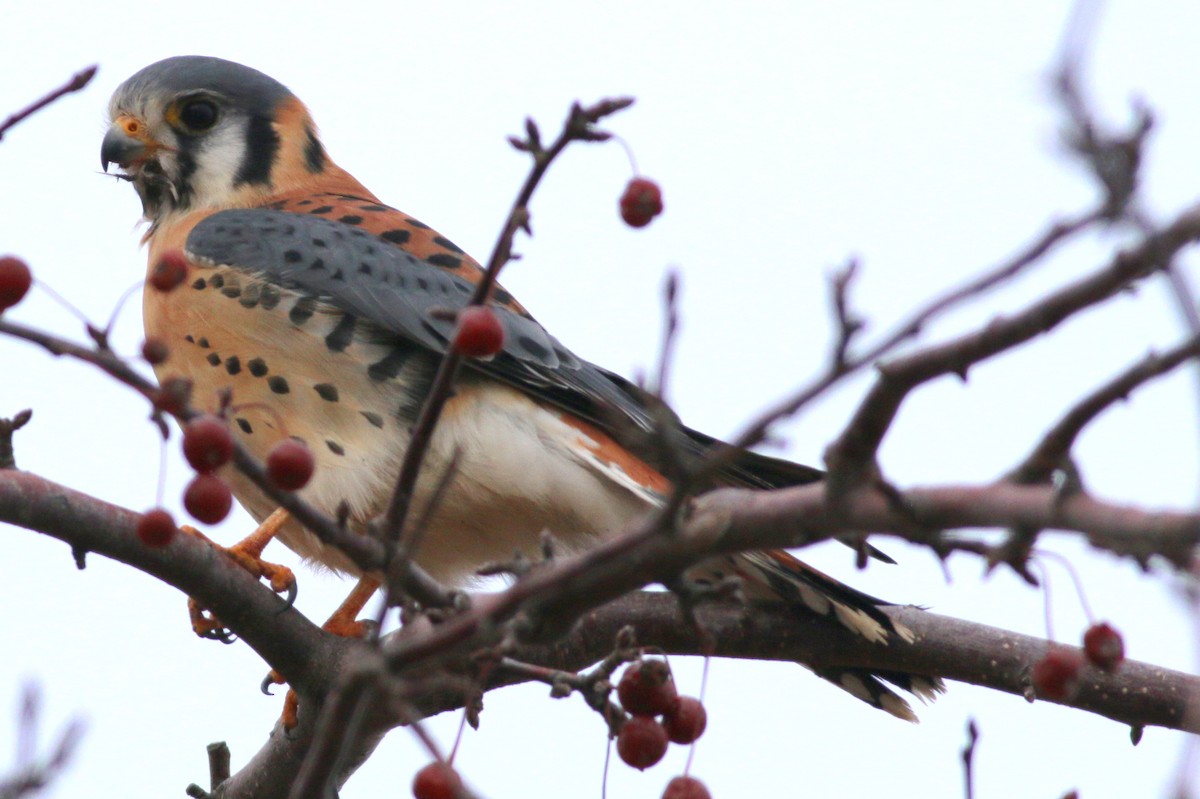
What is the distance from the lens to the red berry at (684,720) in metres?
2.34

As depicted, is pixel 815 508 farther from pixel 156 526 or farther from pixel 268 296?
pixel 268 296

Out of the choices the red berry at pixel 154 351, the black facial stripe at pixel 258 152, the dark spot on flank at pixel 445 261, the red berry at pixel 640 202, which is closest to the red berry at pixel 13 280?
the red berry at pixel 154 351

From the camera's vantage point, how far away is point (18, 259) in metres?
2.07

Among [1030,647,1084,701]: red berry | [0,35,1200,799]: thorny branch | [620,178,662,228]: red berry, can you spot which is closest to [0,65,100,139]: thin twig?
[0,35,1200,799]: thorny branch

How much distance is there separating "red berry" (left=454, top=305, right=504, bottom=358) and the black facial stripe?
3.08m

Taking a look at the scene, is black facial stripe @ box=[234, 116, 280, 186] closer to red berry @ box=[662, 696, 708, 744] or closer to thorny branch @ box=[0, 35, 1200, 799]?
thorny branch @ box=[0, 35, 1200, 799]

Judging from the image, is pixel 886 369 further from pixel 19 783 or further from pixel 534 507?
pixel 534 507

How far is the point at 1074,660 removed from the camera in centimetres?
207

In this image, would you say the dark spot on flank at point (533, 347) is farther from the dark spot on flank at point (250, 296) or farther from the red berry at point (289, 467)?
the red berry at point (289, 467)

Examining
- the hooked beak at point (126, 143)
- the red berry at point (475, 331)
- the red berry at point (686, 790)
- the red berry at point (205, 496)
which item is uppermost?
the hooked beak at point (126, 143)

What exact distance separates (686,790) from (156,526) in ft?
2.84

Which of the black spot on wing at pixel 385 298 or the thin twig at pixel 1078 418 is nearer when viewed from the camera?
the thin twig at pixel 1078 418

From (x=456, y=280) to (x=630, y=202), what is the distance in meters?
2.00

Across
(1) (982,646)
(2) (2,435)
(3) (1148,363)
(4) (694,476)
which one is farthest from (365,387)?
(3) (1148,363)
